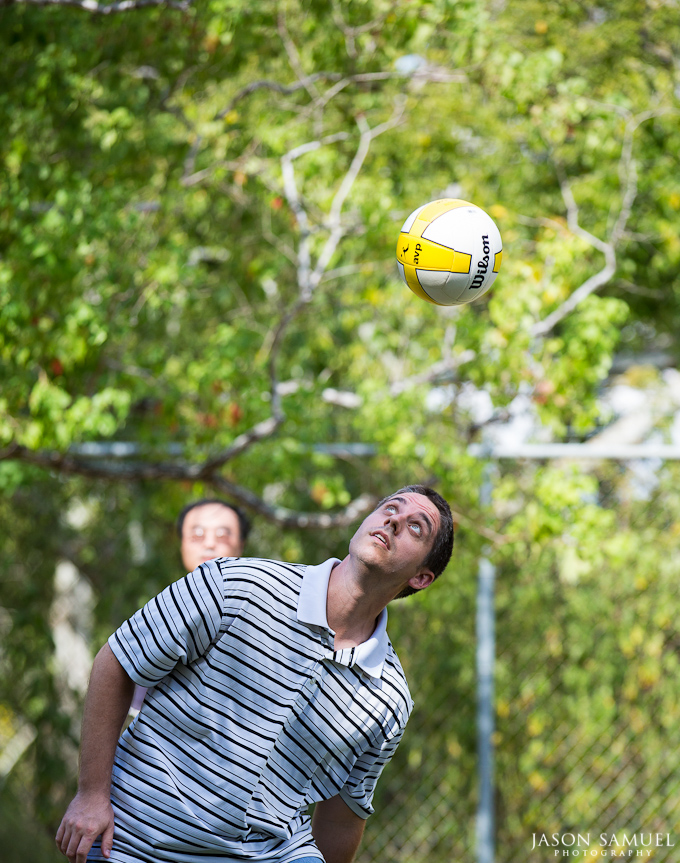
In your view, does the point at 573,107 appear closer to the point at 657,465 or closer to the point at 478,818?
the point at 657,465

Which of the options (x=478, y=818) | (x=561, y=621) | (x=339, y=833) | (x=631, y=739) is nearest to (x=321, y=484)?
(x=561, y=621)

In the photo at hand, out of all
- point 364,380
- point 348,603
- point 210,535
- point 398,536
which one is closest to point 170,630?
point 348,603

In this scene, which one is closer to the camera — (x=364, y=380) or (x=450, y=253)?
(x=450, y=253)

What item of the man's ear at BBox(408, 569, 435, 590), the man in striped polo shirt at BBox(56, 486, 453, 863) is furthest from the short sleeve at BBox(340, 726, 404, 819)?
the man's ear at BBox(408, 569, 435, 590)

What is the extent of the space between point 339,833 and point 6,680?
345cm

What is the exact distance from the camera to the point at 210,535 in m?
2.64

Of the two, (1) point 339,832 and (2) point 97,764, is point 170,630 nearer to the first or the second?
(2) point 97,764

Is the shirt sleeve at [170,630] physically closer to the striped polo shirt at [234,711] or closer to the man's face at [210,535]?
the striped polo shirt at [234,711]

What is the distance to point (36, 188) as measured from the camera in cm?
363

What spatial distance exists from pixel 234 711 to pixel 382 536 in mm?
477

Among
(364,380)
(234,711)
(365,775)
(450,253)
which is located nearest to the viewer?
(234,711)

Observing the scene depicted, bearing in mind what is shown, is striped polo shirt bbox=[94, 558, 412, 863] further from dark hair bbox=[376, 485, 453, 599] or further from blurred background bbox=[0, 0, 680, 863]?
blurred background bbox=[0, 0, 680, 863]

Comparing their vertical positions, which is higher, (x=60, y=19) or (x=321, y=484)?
(x=60, y=19)

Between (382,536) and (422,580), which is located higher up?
(382,536)
